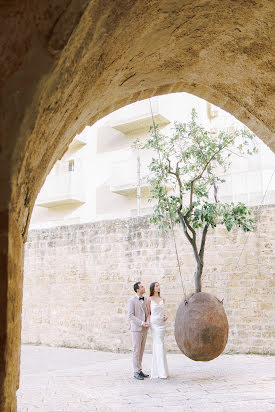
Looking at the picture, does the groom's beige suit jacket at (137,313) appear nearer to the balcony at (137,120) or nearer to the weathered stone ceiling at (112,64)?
the weathered stone ceiling at (112,64)

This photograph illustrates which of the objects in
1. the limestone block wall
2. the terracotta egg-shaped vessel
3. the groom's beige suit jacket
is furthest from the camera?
the limestone block wall

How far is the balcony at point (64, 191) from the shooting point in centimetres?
1454

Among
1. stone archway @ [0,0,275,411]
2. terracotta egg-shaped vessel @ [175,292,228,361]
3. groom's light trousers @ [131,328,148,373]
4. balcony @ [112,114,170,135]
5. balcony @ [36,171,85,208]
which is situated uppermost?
balcony @ [112,114,170,135]

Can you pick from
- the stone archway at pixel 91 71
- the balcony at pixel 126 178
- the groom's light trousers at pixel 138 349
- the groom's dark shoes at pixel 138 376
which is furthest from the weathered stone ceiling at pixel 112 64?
the balcony at pixel 126 178

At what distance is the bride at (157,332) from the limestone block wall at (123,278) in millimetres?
2142

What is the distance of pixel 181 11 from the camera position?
1.65 m

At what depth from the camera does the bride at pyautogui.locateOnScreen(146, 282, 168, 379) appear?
200 inches

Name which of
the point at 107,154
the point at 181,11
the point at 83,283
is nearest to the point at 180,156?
the point at 83,283

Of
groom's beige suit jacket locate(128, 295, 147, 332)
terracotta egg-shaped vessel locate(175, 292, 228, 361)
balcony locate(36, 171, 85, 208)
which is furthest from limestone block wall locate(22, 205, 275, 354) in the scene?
balcony locate(36, 171, 85, 208)

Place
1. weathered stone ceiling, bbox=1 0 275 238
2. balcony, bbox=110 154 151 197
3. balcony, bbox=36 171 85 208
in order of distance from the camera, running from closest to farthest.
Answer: weathered stone ceiling, bbox=1 0 275 238, balcony, bbox=110 154 151 197, balcony, bbox=36 171 85 208

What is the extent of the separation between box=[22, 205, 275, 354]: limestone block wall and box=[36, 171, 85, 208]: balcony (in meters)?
5.20

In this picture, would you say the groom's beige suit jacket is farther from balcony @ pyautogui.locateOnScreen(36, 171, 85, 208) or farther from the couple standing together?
balcony @ pyautogui.locateOnScreen(36, 171, 85, 208)

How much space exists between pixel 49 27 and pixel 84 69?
1.09 feet

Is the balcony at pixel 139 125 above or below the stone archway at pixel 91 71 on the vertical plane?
above
